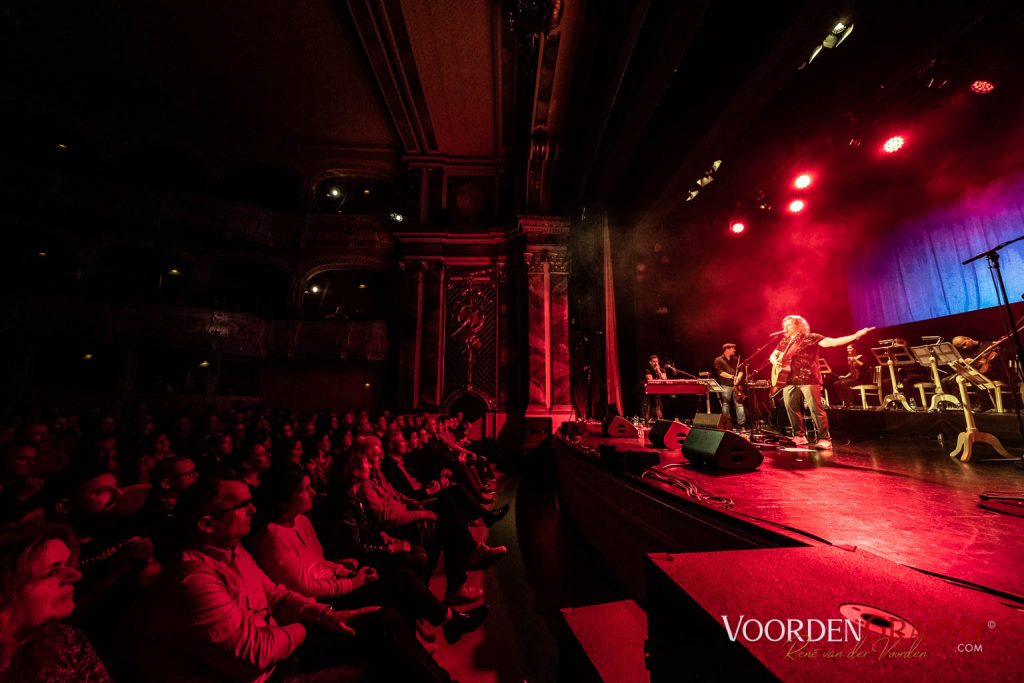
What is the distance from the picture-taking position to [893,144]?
255 inches

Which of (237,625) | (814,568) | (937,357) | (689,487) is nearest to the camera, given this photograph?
(814,568)

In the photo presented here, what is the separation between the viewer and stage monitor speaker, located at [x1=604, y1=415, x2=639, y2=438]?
555 centimetres

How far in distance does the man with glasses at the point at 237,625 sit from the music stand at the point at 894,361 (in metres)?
9.32

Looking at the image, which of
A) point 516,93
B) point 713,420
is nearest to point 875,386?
point 713,420

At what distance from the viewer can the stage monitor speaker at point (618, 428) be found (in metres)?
5.55

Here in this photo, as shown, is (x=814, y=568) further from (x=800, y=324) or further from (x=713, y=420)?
(x=713, y=420)

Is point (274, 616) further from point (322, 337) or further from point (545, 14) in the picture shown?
point (322, 337)

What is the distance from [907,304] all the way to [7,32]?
20476 millimetres

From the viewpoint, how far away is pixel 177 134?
10.6m

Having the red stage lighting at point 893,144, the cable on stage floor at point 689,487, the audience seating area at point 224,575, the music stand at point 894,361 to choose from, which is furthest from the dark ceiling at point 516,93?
the audience seating area at point 224,575

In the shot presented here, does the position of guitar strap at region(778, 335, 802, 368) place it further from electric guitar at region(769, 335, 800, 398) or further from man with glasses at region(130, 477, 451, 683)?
man with glasses at region(130, 477, 451, 683)

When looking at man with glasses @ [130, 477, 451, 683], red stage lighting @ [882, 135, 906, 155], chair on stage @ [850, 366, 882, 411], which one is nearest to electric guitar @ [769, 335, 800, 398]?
man with glasses @ [130, 477, 451, 683]

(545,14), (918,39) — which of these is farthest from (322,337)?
(918,39)

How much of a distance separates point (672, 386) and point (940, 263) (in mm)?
6714
